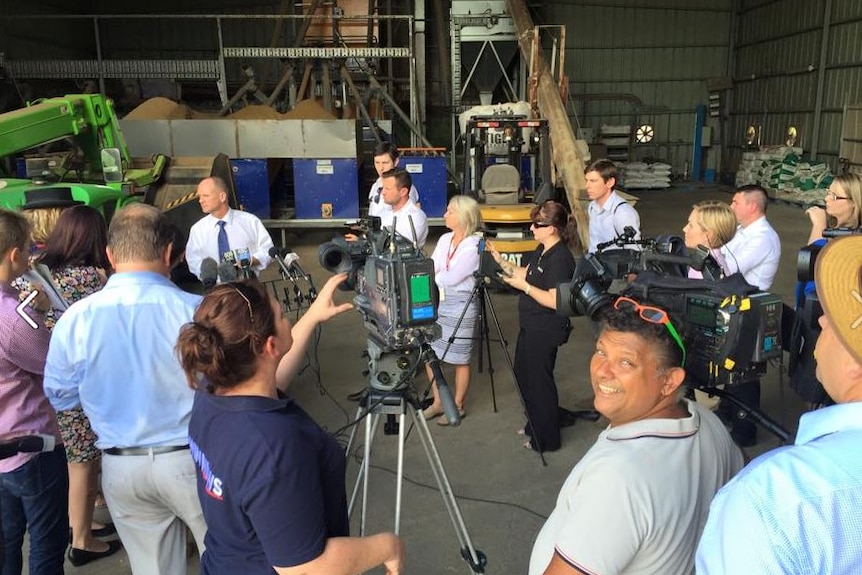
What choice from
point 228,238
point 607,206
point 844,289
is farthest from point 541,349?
point 844,289

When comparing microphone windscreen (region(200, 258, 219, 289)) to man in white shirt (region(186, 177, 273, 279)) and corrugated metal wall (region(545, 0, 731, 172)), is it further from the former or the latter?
corrugated metal wall (region(545, 0, 731, 172))

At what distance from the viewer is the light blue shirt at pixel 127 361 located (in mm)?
2109

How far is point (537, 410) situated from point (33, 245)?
3.00 m

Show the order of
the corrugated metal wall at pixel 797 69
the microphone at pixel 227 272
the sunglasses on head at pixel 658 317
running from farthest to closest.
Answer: the corrugated metal wall at pixel 797 69 < the microphone at pixel 227 272 < the sunglasses on head at pixel 658 317

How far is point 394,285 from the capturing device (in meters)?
1.98

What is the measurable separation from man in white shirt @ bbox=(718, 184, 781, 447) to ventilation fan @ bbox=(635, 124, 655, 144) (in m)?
17.3

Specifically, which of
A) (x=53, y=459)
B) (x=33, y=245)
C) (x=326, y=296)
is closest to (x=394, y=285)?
(x=326, y=296)

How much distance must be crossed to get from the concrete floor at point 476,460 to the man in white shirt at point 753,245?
33.8 inches

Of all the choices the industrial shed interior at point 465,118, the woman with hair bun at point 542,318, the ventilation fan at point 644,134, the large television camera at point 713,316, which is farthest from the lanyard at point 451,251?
the ventilation fan at point 644,134

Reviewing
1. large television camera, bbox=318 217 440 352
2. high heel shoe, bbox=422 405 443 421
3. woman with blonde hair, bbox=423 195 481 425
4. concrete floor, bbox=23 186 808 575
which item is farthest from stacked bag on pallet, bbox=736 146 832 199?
large television camera, bbox=318 217 440 352

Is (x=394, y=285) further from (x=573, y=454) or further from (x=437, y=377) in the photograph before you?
(x=573, y=454)

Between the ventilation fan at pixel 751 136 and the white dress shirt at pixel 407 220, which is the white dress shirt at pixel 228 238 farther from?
the ventilation fan at pixel 751 136

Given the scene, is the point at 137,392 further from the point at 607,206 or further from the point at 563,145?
the point at 563,145

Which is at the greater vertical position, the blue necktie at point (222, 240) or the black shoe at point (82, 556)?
the blue necktie at point (222, 240)
